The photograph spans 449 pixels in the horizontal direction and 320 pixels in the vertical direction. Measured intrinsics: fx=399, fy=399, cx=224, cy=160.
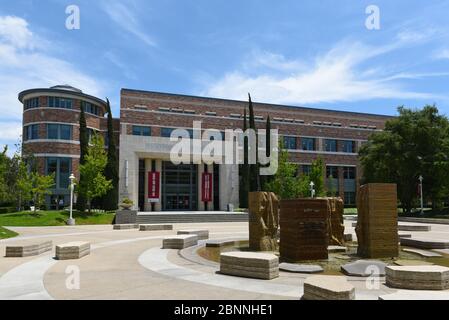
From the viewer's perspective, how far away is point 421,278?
8.20m

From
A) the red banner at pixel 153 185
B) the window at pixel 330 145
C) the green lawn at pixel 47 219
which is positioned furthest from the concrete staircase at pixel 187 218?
the window at pixel 330 145

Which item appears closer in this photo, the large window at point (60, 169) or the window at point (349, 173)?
the large window at point (60, 169)

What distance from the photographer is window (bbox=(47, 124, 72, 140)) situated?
48.7 metres

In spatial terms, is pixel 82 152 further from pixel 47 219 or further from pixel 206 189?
pixel 206 189

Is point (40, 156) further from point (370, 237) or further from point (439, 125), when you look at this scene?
point (439, 125)

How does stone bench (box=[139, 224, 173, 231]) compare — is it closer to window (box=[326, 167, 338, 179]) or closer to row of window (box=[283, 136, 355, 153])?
row of window (box=[283, 136, 355, 153])

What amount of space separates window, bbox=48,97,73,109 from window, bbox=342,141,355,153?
41676mm

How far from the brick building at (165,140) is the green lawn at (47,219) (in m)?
10.3

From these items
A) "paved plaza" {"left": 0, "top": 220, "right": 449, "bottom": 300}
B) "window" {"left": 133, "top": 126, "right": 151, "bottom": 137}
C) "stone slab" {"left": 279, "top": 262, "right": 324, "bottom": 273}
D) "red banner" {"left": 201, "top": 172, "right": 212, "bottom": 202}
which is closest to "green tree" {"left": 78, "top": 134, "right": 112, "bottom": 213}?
"window" {"left": 133, "top": 126, "right": 151, "bottom": 137}

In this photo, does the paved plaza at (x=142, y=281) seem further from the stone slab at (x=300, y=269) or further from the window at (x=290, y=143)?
the window at (x=290, y=143)

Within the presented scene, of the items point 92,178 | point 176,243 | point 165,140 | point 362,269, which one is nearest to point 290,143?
point 165,140

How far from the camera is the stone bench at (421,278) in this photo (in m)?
8.17
